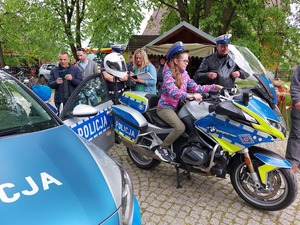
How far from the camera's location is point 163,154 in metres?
3.22

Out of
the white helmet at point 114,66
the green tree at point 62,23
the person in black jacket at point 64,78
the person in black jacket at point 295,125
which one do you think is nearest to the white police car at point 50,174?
the white helmet at point 114,66

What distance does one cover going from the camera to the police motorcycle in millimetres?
2549

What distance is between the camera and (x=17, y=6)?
10.8m

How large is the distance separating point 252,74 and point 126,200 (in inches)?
80.9

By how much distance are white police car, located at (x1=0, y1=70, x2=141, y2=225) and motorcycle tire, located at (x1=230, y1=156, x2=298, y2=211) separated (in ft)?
4.85

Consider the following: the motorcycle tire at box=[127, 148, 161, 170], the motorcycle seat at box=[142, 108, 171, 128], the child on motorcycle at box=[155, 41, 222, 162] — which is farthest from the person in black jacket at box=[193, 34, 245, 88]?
the motorcycle tire at box=[127, 148, 161, 170]

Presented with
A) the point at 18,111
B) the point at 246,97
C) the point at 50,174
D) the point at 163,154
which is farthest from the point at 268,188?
the point at 18,111

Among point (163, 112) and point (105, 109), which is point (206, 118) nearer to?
point (163, 112)

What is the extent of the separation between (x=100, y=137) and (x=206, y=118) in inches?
60.0

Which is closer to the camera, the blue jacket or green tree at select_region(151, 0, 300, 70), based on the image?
the blue jacket

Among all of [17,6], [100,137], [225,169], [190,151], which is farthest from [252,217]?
[17,6]

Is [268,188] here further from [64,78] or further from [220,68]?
[64,78]

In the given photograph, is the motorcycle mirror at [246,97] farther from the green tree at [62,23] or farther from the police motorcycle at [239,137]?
the green tree at [62,23]

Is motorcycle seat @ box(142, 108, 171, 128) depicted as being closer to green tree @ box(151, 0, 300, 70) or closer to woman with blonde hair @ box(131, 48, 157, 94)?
woman with blonde hair @ box(131, 48, 157, 94)
